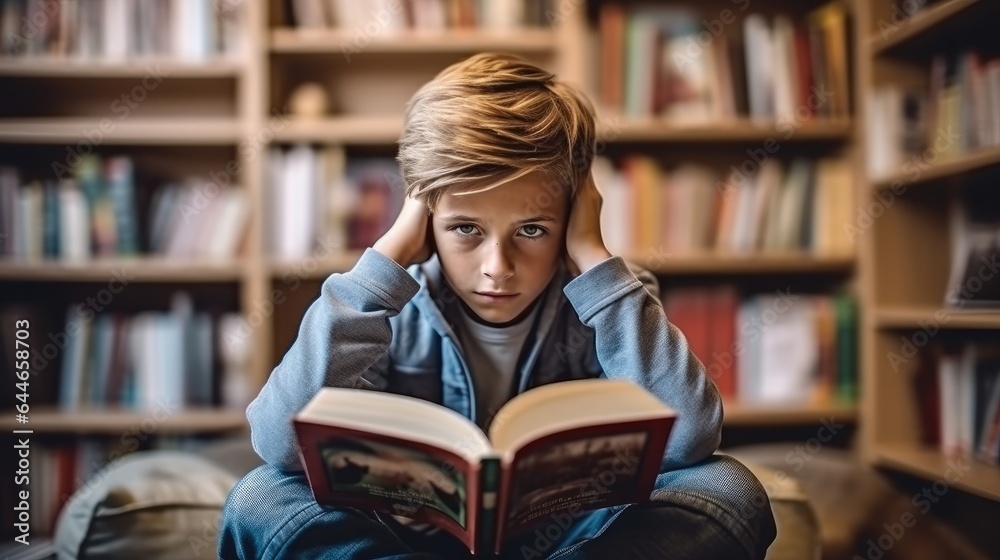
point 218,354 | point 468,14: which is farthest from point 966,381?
point 218,354

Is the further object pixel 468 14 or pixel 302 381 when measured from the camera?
pixel 468 14

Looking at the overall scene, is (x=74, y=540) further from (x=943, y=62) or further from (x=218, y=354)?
(x=943, y=62)

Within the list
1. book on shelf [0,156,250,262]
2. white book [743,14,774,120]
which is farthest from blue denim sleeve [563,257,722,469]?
book on shelf [0,156,250,262]

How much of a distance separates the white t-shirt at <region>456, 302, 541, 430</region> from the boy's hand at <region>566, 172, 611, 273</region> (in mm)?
103

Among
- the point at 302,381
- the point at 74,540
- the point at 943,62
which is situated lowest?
the point at 74,540

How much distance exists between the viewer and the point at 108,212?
199 cm

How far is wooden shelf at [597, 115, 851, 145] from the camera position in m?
1.96

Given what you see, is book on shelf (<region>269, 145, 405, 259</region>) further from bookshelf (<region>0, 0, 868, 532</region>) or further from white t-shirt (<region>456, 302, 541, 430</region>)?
white t-shirt (<region>456, 302, 541, 430</region>)

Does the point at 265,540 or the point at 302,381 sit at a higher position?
the point at 302,381

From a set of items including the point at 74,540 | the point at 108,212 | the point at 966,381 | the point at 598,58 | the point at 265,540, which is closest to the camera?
the point at 265,540

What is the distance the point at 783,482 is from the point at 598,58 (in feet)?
4.04

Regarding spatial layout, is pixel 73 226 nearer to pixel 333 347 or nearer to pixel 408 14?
pixel 408 14

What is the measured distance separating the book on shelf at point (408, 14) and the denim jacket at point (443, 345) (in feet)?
3.66

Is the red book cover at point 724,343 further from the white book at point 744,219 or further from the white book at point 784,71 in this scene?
the white book at point 784,71
